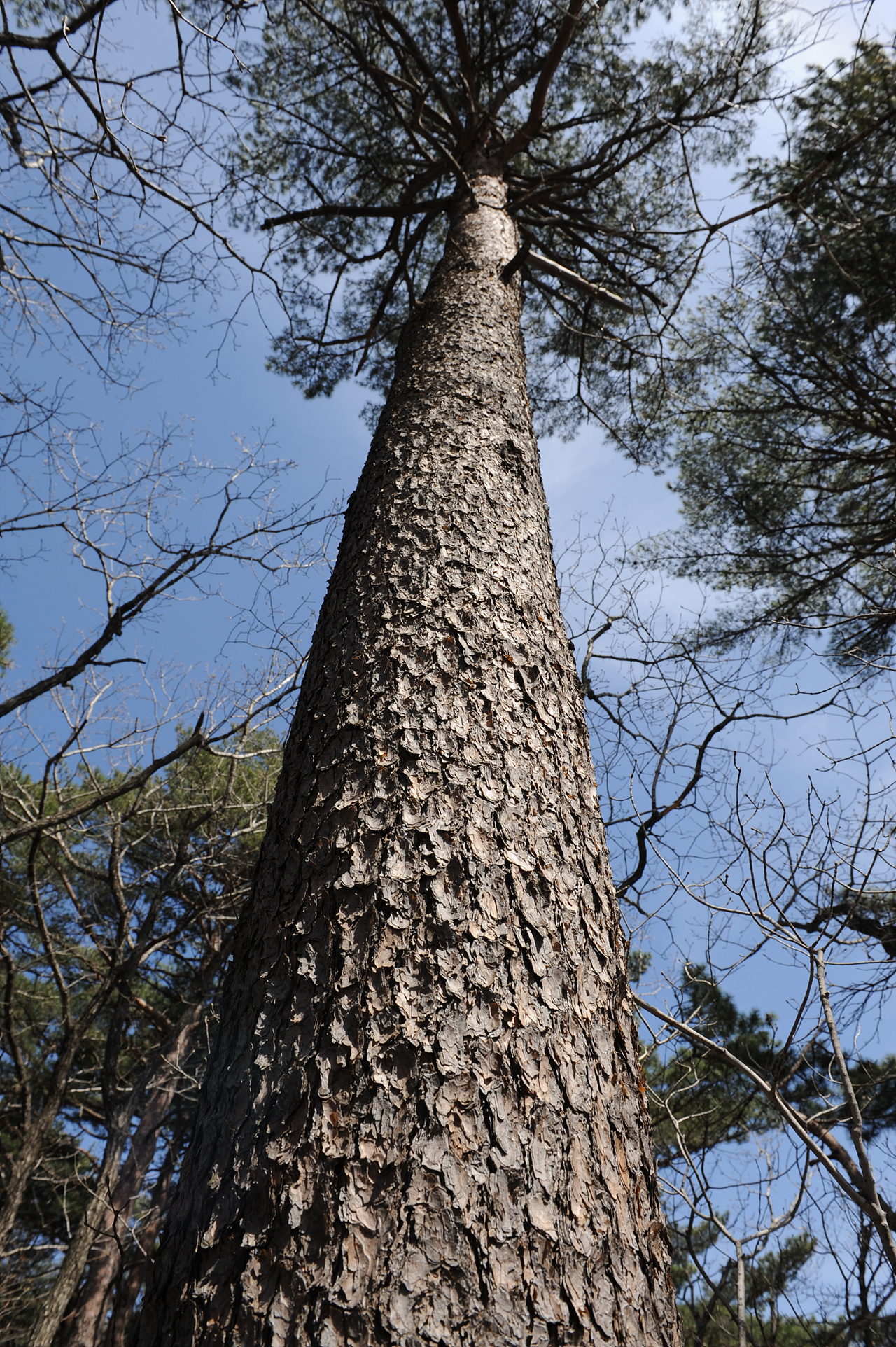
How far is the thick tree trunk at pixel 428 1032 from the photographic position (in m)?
0.82

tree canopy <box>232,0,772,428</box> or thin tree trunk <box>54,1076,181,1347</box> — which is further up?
tree canopy <box>232,0,772,428</box>

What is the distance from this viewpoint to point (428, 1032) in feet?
3.20

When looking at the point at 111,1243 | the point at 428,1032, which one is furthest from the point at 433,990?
the point at 111,1243

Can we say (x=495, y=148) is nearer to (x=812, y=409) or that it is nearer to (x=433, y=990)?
(x=812, y=409)

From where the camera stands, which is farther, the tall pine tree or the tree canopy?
the tree canopy

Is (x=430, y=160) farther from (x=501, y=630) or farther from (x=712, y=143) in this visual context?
A: (x=501, y=630)

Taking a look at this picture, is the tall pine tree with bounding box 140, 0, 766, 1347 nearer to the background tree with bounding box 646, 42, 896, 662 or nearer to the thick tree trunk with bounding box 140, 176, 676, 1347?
the thick tree trunk with bounding box 140, 176, 676, 1347

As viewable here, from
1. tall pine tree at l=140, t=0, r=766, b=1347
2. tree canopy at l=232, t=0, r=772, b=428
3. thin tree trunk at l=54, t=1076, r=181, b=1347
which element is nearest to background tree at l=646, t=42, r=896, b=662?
tree canopy at l=232, t=0, r=772, b=428

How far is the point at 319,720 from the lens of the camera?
1.44m

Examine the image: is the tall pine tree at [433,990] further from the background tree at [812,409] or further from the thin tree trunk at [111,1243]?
the thin tree trunk at [111,1243]

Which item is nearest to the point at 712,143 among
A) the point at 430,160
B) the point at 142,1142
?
the point at 430,160

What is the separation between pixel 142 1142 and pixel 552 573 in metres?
7.68

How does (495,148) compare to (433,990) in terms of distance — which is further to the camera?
(495,148)

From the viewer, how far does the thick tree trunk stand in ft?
2.68
